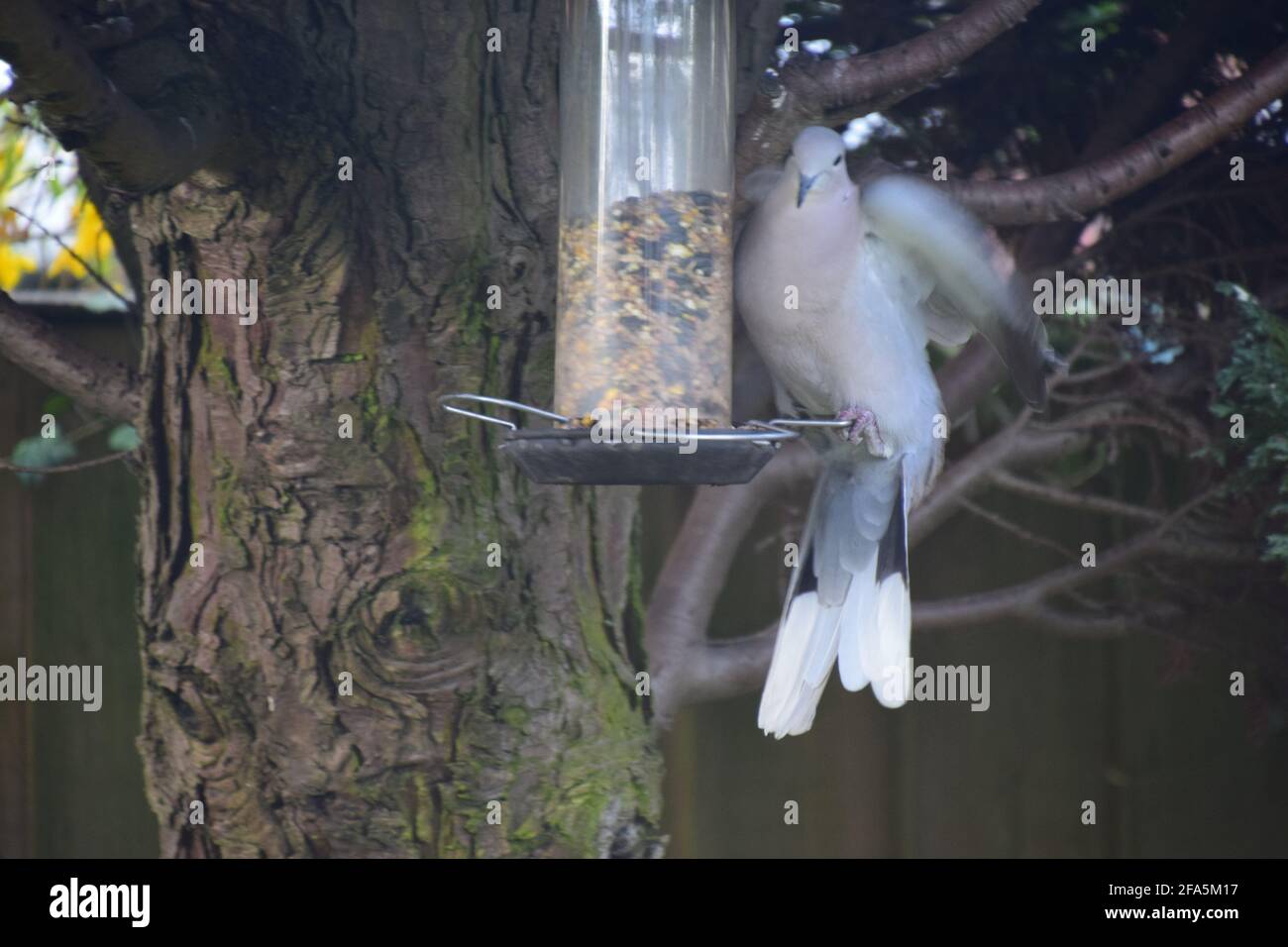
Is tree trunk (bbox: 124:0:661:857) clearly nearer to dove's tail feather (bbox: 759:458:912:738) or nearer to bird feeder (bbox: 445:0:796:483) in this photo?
bird feeder (bbox: 445:0:796:483)

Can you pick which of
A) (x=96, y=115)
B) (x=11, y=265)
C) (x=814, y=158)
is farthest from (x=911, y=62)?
(x=11, y=265)

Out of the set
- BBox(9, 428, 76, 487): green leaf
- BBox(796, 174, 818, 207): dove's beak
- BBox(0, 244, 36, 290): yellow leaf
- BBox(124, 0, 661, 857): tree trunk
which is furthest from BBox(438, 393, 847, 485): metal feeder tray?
BBox(0, 244, 36, 290): yellow leaf

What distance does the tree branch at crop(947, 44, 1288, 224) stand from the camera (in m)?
2.57

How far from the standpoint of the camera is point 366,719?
7.72 ft

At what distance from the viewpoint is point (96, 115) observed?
178cm

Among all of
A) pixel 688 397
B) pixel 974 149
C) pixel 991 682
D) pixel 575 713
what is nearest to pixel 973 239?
pixel 688 397

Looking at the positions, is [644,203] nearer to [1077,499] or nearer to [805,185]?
[805,185]

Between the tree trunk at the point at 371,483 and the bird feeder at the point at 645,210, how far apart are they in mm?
153

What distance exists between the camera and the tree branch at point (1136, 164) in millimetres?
2574

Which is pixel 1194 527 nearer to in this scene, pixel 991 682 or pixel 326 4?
pixel 991 682

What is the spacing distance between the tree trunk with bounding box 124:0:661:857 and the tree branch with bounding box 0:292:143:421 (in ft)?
0.36

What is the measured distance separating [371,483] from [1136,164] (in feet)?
5.18

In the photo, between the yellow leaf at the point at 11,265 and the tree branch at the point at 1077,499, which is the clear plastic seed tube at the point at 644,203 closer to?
the tree branch at the point at 1077,499

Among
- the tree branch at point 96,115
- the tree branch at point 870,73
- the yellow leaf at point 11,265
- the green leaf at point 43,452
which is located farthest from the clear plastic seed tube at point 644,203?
the yellow leaf at point 11,265
